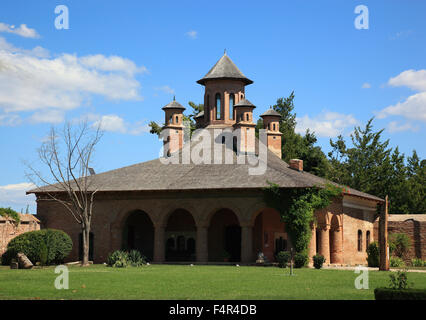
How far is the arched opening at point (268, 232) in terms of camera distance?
1689 inches

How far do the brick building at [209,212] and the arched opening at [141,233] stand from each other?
0.07 metres

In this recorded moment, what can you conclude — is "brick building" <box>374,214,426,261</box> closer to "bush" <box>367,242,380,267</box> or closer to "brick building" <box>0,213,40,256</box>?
"bush" <box>367,242,380,267</box>

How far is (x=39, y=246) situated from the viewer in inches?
1540

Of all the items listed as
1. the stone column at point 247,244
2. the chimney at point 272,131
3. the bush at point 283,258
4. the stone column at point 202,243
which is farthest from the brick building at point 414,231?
the stone column at point 202,243

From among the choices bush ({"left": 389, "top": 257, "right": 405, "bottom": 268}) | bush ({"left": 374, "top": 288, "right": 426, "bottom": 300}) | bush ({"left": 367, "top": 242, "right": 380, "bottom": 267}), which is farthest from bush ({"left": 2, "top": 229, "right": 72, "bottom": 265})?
bush ({"left": 374, "top": 288, "right": 426, "bottom": 300})

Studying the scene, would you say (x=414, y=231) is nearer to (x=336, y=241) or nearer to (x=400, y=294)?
(x=336, y=241)

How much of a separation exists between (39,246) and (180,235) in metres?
10.6

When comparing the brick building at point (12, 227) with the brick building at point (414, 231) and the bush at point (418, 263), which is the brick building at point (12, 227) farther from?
the bush at point (418, 263)

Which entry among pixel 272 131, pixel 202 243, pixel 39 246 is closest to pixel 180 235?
pixel 202 243

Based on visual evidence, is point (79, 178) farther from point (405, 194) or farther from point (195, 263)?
point (405, 194)

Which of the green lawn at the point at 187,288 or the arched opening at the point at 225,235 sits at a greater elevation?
the arched opening at the point at 225,235
